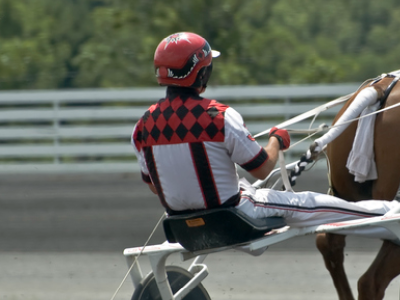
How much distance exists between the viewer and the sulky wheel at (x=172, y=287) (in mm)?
3611

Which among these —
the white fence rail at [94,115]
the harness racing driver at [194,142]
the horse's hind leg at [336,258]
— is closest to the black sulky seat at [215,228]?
the harness racing driver at [194,142]

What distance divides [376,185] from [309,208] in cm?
58

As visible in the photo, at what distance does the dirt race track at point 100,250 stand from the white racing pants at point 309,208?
119cm

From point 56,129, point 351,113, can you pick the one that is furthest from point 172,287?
point 56,129

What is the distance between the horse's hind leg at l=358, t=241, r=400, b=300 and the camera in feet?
11.9

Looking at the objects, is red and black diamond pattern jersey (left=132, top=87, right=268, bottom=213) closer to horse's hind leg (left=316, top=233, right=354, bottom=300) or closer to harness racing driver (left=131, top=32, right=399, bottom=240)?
harness racing driver (left=131, top=32, right=399, bottom=240)

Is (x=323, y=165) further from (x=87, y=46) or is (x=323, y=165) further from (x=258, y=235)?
(x=87, y=46)

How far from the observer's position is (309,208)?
350 centimetres

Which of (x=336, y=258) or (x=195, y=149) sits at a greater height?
(x=195, y=149)

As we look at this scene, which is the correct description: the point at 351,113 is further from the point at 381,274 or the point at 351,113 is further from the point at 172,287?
the point at 172,287

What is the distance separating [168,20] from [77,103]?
3.41 metres

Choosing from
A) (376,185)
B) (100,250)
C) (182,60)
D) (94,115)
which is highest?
(182,60)

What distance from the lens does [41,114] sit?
8.67m

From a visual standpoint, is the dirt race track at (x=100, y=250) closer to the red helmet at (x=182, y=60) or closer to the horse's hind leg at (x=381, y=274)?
the horse's hind leg at (x=381, y=274)
